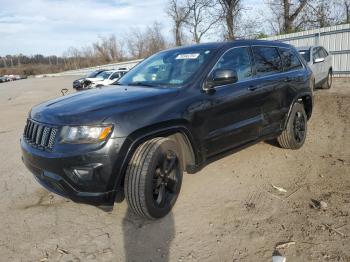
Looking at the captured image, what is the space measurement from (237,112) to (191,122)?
2.73ft

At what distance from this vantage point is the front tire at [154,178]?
10.1 ft

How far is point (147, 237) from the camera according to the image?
313 cm

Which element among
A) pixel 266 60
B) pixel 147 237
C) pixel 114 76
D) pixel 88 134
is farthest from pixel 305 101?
pixel 114 76

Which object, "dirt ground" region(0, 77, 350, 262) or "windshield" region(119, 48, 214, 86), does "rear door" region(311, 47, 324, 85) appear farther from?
"windshield" region(119, 48, 214, 86)

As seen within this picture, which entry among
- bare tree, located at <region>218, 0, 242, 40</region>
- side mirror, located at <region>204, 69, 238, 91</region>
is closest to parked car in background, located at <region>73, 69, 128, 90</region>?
bare tree, located at <region>218, 0, 242, 40</region>

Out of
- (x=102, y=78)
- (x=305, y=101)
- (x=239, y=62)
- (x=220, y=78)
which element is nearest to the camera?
(x=220, y=78)

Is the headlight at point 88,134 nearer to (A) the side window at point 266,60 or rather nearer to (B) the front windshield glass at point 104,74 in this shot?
(A) the side window at point 266,60

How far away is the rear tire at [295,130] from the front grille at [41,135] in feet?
11.7

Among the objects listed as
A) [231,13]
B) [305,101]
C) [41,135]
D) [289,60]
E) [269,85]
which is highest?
[231,13]

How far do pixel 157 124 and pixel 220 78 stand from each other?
0.93 metres

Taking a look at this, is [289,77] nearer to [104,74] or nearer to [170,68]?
[170,68]

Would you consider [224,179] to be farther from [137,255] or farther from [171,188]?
[137,255]

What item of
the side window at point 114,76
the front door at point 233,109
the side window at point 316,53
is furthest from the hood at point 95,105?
the side window at point 114,76

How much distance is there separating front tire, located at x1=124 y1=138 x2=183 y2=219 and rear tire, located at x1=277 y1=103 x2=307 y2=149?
92.4 inches
